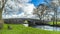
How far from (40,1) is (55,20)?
52 centimetres

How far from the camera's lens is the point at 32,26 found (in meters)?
4.92

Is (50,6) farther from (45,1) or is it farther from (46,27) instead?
(46,27)

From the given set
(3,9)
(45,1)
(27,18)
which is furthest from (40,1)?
(3,9)

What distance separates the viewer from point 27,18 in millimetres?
4930

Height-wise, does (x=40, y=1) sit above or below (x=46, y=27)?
above

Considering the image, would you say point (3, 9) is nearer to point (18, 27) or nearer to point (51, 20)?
point (18, 27)

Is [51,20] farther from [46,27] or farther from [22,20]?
[22,20]

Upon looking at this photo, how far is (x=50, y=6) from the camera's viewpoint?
4938mm

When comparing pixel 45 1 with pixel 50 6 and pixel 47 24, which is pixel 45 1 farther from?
pixel 47 24

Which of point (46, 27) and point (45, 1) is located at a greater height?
point (45, 1)

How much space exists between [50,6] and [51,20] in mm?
303

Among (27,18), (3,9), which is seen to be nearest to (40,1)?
(27,18)

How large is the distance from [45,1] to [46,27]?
0.56 metres

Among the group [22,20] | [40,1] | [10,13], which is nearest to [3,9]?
[10,13]
